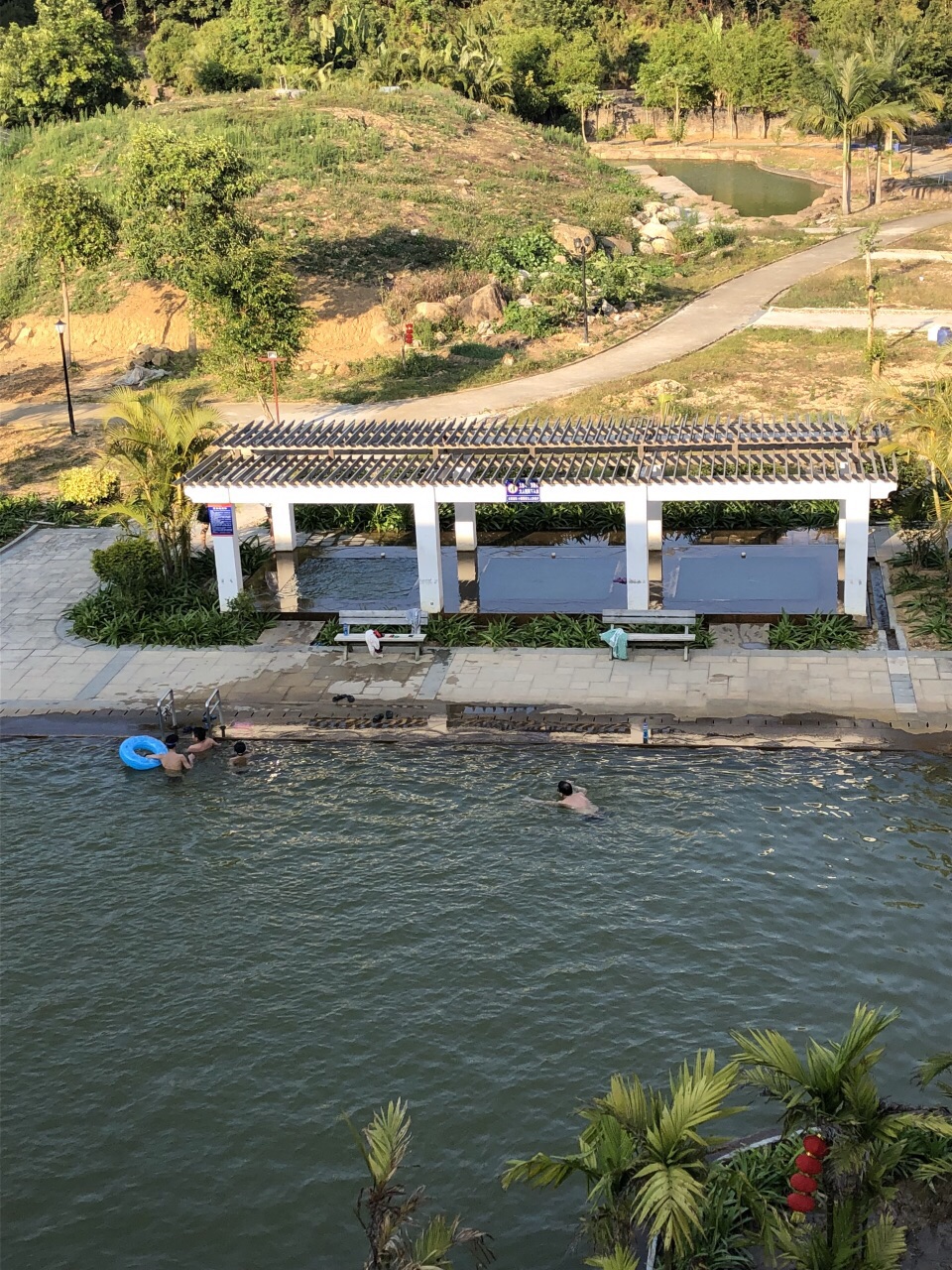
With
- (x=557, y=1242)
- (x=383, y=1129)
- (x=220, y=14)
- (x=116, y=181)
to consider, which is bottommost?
(x=557, y=1242)

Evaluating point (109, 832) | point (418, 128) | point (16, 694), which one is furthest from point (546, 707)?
point (418, 128)

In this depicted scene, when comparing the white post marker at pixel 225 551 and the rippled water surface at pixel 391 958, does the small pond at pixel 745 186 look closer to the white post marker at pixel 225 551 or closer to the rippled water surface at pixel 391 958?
the white post marker at pixel 225 551

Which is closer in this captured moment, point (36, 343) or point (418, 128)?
point (36, 343)

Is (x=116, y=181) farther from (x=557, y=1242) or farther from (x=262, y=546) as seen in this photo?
(x=557, y=1242)

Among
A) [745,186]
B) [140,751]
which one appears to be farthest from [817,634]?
[745,186]

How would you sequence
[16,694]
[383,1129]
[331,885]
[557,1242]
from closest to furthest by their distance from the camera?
[383,1129] → [557,1242] → [331,885] → [16,694]

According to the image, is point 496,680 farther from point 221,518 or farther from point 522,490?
point 221,518
